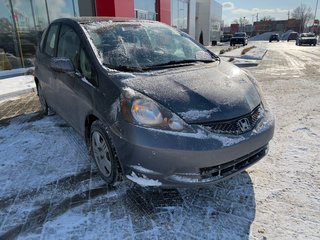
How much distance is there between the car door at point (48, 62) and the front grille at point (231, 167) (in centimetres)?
264

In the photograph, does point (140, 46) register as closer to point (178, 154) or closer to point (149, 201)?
point (178, 154)

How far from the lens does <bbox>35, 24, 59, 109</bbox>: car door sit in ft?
13.3

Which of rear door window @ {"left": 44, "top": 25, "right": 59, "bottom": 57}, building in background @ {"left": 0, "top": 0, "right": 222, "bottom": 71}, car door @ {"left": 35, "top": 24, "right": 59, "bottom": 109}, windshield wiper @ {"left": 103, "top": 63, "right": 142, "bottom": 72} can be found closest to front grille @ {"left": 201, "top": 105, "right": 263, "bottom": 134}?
windshield wiper @ {"left": 103, "top": 63, "right": 142, "bottom": 72}

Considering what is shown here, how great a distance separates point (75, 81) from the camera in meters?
3.19

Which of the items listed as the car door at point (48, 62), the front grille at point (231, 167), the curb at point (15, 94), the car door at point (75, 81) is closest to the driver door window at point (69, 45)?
the car door at point (75, 81)

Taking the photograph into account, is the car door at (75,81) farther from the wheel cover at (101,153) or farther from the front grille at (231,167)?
the front grille at (231,167)

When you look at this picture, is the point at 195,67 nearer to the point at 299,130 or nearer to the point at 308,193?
the point at 308,193

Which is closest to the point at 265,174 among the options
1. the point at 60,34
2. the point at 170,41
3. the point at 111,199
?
the point at 111,199

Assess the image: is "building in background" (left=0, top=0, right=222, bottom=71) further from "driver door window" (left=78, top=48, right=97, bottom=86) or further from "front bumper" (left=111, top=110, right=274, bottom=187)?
"front bumper" (left=111, top=110, right=274, bottom=187)

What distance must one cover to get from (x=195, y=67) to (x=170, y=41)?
2.57 feet

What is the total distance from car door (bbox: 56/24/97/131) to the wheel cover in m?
0.32

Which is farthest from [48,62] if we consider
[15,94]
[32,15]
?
[32,15]

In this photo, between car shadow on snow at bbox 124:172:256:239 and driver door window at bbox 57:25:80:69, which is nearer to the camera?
car shadow on snow at bbox 124:172:256:239

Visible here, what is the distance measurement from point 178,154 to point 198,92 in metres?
0.63
